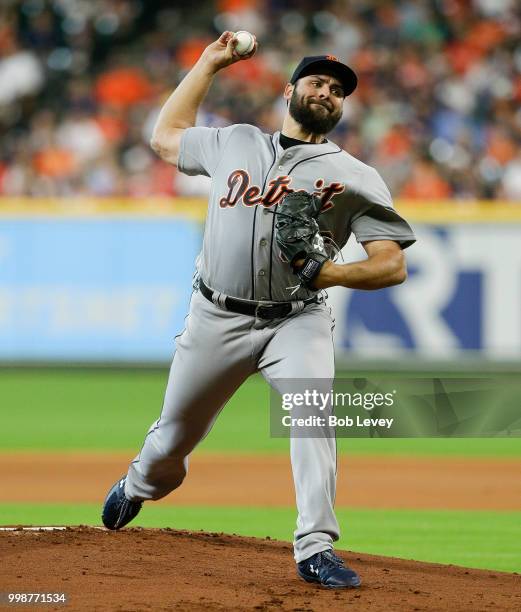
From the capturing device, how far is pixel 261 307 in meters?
4.98

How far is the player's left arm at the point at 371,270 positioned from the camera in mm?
4711

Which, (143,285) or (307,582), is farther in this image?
(143,285)

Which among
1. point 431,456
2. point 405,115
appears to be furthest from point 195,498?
point 405,115

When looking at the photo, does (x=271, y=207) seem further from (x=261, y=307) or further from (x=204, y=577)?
(x=204, y=577)

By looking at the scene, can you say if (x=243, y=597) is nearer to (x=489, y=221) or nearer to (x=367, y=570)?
(x=367, y=570)

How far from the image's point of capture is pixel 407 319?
41.8ft

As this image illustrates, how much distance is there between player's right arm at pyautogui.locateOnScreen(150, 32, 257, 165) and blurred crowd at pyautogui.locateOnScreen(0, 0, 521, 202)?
8294 mm

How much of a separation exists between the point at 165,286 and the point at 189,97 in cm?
779

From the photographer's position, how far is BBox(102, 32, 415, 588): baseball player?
474 cm

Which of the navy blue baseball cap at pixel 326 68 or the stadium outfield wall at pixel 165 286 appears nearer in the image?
the navy blue baseball cap at pixel 326 68

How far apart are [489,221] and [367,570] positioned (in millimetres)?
8146

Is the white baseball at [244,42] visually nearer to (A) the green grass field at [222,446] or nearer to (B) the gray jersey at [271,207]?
(B) the gray jersey at [271,207]

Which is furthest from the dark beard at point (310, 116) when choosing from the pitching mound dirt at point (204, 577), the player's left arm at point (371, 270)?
the pitching mound dirt at point (204, 577)

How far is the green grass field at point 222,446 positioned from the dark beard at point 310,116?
2.12 m
